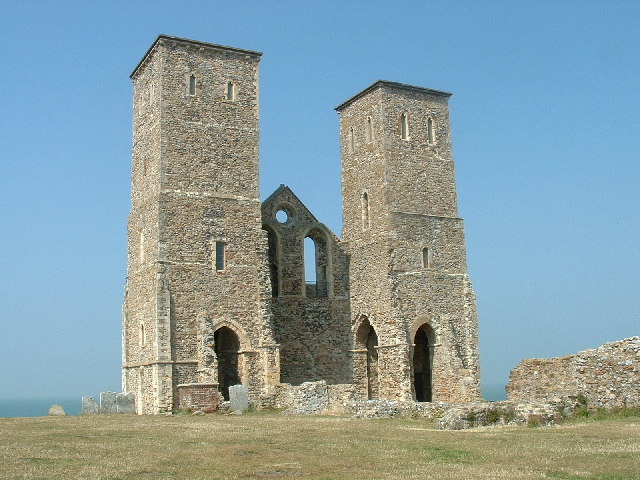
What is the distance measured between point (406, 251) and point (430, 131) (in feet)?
19.9

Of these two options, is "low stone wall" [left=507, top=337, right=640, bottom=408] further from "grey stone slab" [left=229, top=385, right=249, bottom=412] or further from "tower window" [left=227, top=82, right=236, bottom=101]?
"tower window" [left=227, top=82, right=236, bottom=101]

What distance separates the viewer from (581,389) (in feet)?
70.6

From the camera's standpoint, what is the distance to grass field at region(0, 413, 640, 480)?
41.7 ft

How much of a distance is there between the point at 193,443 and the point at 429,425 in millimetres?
6888

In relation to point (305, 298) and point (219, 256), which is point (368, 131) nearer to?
point (305, 298)

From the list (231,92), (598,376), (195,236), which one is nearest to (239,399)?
(195,236)

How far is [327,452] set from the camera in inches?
603

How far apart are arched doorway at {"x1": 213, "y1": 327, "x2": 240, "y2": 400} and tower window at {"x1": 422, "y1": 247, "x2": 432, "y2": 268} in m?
8.74

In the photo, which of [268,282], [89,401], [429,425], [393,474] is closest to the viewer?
[393,474]

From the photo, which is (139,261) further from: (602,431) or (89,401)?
(602,431)

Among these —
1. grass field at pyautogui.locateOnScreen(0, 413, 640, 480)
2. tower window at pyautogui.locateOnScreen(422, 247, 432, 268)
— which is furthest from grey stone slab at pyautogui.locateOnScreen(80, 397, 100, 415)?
tower window at pyautogui.locateOnScreen(422, 247, 432, 268)

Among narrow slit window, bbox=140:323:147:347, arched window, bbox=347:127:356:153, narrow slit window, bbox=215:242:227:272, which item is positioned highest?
arched window, bbox=347:127:356:153

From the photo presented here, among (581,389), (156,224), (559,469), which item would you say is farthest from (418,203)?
(559,469)

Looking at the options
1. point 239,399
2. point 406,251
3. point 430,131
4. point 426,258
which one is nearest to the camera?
point 239,399
